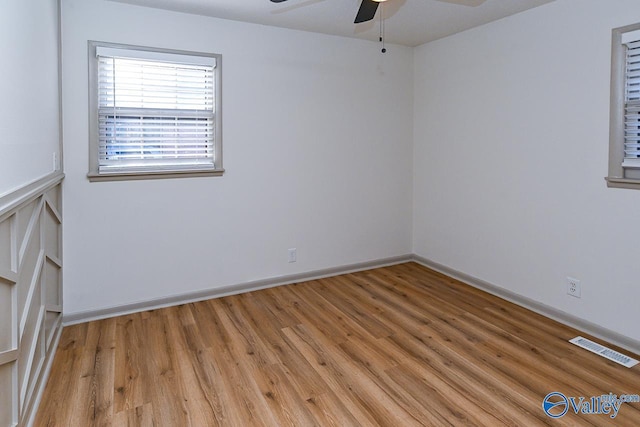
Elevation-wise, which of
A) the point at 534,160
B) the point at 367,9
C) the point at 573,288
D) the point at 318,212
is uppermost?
the point at 367,9

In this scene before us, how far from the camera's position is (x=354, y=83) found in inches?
164

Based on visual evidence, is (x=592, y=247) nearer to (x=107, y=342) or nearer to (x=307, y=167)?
(x=307, y=167)

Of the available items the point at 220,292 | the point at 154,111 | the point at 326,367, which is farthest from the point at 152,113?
the point at 326,367

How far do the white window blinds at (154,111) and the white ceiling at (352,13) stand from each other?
413mm

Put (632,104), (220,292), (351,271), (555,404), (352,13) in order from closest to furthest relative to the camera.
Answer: (555,404) → (632,104) → (352,13) → (220,292) → (351,271)

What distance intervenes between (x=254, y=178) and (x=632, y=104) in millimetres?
2872

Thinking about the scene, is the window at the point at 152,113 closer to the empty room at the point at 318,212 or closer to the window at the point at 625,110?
the empty room at the point at 318,212

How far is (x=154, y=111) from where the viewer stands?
10.8 ft

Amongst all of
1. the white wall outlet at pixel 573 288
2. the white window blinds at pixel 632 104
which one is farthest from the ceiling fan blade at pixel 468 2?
the white wall outlet at pixel 573 288

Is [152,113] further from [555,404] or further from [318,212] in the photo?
[555,404]

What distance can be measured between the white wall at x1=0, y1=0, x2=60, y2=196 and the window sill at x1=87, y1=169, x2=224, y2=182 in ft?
1.30

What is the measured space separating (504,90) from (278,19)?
79.8 inches

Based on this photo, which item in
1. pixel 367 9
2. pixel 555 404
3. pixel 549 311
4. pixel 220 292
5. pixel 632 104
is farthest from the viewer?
pixel 220 292

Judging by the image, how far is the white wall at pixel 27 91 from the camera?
1.60m
